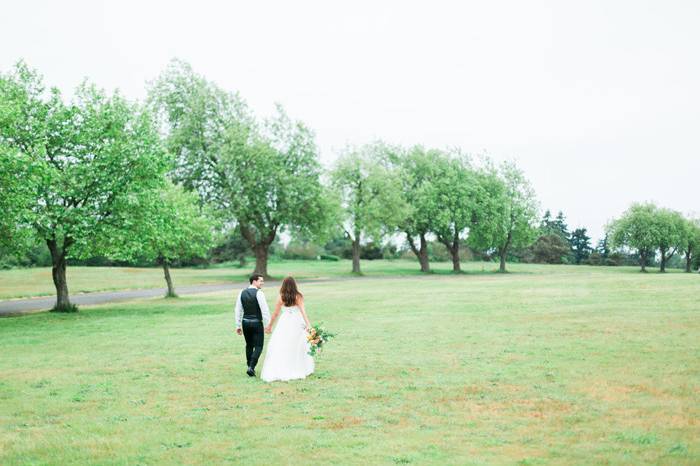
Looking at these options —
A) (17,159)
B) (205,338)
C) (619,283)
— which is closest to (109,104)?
(17,159)

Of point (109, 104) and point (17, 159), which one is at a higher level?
point (109, 104)

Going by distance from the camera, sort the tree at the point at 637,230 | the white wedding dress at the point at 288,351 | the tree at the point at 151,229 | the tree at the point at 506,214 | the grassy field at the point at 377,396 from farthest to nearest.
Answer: the tree at the point at 637,230 < the tree at the point at 506,214 < the tree at the point at 151,229 < the white wedding dress at the point at 288,351 < the grassy field at the point at 377,396

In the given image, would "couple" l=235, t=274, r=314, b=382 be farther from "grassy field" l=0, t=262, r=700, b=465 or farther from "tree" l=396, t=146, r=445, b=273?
"tree" l=396, t=146, r=445, b=273

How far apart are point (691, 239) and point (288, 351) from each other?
10416cm

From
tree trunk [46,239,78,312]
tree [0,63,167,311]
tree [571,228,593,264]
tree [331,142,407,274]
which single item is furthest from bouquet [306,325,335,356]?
tree [571,228,593,264]

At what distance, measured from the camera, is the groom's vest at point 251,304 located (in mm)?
14727

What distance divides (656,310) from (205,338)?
61.6ft

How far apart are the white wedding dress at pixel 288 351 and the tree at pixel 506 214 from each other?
6824 cm

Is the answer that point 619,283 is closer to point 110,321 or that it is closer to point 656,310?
point 656,310

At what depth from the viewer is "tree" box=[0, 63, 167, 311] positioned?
95.7 feet

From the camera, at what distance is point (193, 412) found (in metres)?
11.3

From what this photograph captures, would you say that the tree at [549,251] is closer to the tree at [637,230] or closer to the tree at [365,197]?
the tree at [637,230]

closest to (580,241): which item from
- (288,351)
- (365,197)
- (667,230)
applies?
(667,230)

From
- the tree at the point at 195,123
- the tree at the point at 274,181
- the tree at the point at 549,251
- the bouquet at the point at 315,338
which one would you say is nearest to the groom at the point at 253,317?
the bouquet at the point at 315,338
